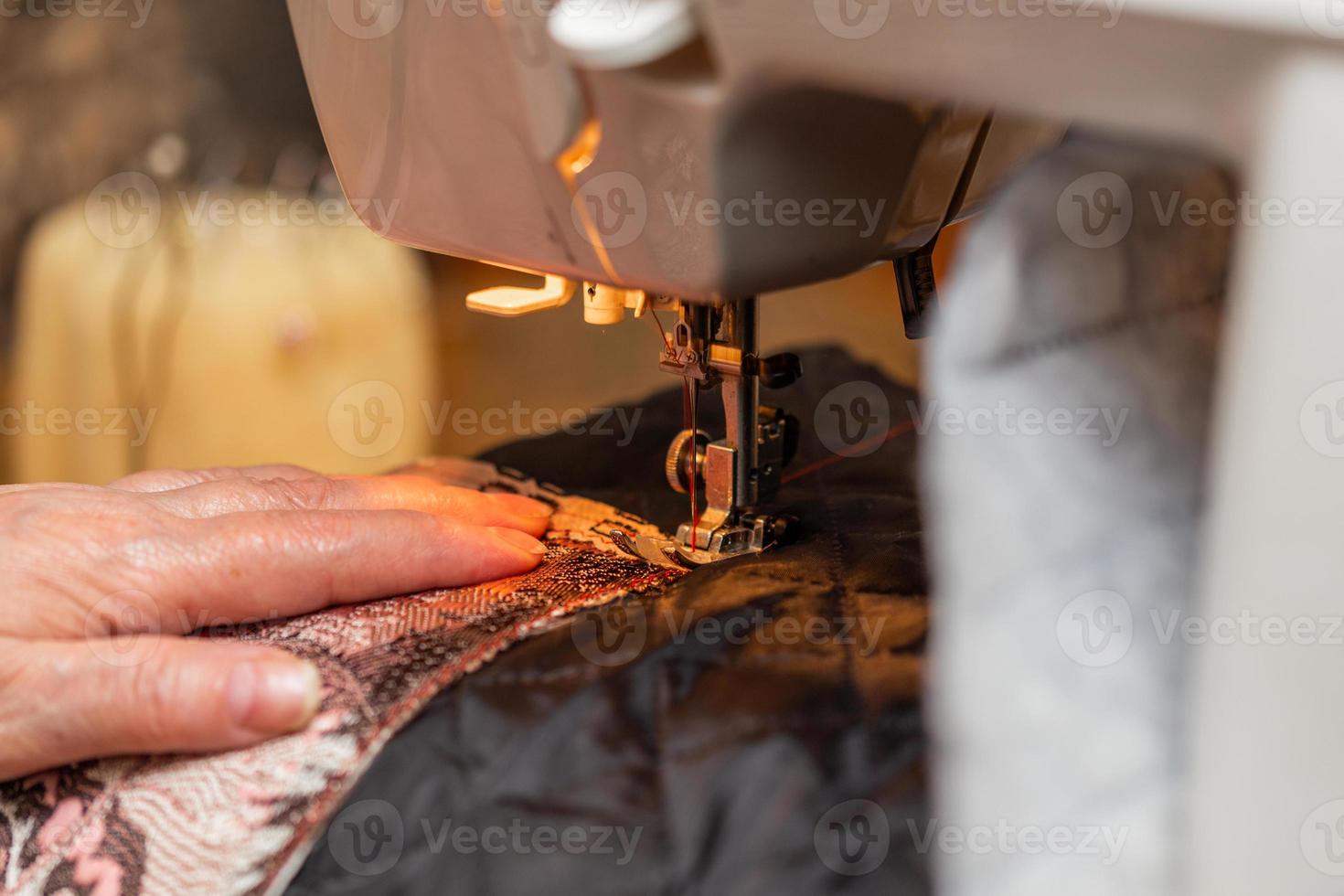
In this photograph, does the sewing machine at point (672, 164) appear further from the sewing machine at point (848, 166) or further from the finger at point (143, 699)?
the finger at point (143, 699)

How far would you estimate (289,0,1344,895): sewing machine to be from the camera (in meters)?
0.34

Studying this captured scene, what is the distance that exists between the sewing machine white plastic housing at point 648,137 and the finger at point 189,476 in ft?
0.66

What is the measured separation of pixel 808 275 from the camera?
0.54m

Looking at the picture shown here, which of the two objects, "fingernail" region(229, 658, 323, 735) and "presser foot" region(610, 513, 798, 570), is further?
"presser foot" region(610, 513, 798, 570)

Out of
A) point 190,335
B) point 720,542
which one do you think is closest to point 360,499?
point 720,542

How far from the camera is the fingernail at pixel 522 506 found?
0.70 m

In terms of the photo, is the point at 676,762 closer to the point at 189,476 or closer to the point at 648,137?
the point at 648,137

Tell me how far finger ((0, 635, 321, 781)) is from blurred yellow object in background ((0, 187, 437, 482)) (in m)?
1.08

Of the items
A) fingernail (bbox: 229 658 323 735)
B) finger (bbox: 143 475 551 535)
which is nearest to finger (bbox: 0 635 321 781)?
fingernail (bbox: 229 658 323 735)

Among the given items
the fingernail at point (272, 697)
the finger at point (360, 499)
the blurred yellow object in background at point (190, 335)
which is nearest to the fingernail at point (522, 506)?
the finger at point (360, 499)

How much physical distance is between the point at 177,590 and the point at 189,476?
18 centimetres

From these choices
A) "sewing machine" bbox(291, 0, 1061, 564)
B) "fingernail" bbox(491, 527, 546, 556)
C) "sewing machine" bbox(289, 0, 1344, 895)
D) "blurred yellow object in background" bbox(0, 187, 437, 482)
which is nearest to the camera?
"sewing machine" bbox(289, 0, 1344, 895)

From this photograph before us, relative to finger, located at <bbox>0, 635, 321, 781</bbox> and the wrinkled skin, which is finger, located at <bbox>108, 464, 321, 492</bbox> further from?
finger, located at <bbox>0, 635, 321, 781</bbox>

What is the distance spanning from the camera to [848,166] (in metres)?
0.51
